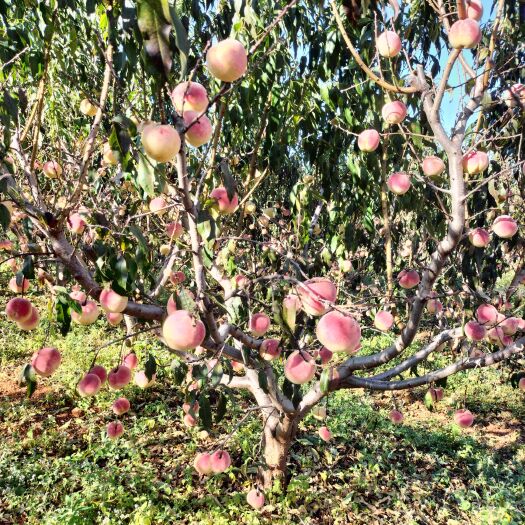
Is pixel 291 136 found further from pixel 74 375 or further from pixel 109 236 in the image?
pixel 74 375

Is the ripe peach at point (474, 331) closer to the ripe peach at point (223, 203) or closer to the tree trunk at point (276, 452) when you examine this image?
the tree trunk at point (276, 452)

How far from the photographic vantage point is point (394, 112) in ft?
6.17

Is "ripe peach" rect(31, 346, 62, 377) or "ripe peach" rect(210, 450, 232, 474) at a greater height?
"ripe peach" rect(31, 346, 62, 377)

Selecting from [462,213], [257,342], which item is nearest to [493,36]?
[462,213]

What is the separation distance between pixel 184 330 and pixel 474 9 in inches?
72.4

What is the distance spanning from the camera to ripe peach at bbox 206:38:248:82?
1.06 m

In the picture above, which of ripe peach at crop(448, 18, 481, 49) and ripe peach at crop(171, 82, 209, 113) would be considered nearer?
ripe peach at crop(171, 82, 209, 113)

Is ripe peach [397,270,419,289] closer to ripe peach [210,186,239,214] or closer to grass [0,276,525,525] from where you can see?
grass [0,276,525,525]

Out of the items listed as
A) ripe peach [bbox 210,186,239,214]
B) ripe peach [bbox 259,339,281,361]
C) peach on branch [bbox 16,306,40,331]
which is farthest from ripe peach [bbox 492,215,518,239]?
peach on branch [bbox 16,306,40,331]

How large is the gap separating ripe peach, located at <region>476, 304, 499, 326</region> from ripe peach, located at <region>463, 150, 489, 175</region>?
0.91 m

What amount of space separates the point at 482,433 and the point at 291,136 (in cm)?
344

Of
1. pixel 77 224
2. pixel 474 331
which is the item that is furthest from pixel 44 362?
pixel 474 331

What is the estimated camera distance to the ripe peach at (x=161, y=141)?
96 cm

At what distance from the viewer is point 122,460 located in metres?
3.29
